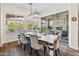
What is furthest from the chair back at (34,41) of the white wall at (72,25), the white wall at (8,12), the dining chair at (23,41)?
the white wall at (72,25)

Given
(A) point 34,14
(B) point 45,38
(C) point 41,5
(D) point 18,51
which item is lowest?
(D) point 18,51

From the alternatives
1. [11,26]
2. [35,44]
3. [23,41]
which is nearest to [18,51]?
[23,41]

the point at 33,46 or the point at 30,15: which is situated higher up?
the point at 30,15

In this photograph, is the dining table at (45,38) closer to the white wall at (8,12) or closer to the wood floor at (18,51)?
the wood floor at (18,51)

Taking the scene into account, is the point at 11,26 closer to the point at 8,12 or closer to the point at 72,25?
the point at 8,12

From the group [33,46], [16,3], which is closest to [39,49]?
[33,46]

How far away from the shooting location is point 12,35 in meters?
1.97

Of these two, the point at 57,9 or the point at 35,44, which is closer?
the point at 57,9

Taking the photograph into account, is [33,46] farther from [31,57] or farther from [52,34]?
[52,34]

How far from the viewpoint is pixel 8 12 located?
193cm

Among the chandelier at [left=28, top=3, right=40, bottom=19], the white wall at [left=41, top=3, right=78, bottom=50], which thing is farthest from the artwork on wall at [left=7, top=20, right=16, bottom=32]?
the white wall at [left=41, top=3, right=78, bottom=50]

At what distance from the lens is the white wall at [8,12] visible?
193 centimetres

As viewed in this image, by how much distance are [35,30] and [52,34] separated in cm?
33

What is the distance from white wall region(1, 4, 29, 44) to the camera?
6.33 feet
